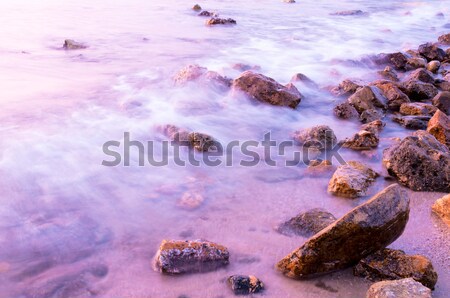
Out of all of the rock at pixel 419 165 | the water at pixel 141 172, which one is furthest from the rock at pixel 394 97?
the rock at pixel 419 165

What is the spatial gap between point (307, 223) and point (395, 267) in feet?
2.07

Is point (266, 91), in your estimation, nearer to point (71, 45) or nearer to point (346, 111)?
point (346, 111)

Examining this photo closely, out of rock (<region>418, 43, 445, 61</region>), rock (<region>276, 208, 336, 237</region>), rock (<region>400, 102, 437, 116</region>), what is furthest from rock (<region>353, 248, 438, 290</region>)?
rock (<region>418, 43, 445, 61</region>)

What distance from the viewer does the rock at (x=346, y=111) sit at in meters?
4.93

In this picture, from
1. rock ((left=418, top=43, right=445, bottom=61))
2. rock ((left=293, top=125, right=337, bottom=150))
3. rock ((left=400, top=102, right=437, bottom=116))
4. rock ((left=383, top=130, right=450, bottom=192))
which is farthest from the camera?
rock ((left=418, top=43, right=445, bottom=61))

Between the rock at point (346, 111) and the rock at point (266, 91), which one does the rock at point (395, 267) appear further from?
the rock at point (266, 91)

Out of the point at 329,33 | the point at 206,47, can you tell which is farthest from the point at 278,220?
the point at 329,33

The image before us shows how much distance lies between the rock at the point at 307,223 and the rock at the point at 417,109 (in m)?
2.66

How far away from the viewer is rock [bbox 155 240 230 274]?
237 cm

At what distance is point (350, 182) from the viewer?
3219 mm

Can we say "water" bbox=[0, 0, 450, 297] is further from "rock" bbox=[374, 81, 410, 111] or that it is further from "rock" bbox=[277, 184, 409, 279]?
"rock" bbox=[374, 81, 410, 111]

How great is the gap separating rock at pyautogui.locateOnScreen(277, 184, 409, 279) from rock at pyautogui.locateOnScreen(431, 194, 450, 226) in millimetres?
688

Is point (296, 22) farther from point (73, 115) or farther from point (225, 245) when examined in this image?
point (225, 245)

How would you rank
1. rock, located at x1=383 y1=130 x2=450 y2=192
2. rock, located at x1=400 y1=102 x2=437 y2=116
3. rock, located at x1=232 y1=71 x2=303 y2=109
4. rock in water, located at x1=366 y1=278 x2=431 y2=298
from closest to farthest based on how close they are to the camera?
rock in water, located at x1=366 y1=278 x2=431 y2=298
rock, located at x1=383 y1=130 x2=450 y2=192
rock, located at x1=400 y1=102 x2=437 y2=116
rock, located at x1=232 y1=71 x2=303 y2=109
